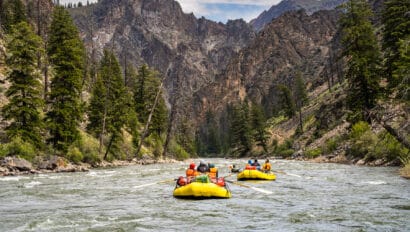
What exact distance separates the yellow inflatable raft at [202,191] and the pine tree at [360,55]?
87.1ft

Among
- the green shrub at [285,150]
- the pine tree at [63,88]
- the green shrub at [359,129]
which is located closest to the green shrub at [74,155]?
the pine tree at [63,88]

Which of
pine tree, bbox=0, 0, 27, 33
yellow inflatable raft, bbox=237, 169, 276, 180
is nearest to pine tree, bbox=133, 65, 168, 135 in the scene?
pine tree, bbox=0, 0, 27, 33

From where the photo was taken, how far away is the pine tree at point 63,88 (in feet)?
119

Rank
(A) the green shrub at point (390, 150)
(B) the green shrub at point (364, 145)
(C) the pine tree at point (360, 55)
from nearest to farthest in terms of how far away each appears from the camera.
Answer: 1. (A) the green shrub at point (390, 150)
2. (B) the green shrub at point (364, 145)
3. (C) the pine tree at point (360, 55)

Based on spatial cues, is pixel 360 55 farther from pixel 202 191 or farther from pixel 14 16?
pixel 14 16

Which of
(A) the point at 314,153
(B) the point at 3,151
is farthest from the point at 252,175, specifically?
(A) the point at 314,153

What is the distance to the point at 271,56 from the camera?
178875mm

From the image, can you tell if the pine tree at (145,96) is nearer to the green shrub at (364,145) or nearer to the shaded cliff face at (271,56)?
the green shrub at (364,145)

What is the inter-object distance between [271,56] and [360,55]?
460 feet

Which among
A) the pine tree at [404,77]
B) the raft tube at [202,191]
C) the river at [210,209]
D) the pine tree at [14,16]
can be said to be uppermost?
the pine tree at [14,16]

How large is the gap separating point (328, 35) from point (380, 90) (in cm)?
15465

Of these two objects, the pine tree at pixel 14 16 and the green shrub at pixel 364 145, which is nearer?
the green shrub at pixel 364 145

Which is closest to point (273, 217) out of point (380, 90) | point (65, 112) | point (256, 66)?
point (65, 112)

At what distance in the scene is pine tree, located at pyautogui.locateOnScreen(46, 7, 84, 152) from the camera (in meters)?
36.3
